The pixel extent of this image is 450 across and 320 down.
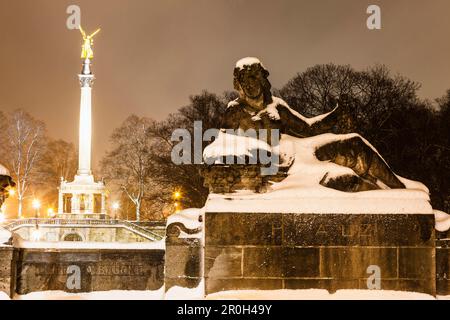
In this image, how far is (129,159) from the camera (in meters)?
55.6

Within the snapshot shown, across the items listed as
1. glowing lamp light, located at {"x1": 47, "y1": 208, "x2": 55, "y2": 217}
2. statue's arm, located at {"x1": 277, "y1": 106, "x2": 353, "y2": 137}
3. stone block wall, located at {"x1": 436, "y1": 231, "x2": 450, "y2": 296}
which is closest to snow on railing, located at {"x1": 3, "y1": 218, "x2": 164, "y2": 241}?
glowing lamp light, located at {"x1": 47, "y1": 208, "x2": 55, "y2": 217}

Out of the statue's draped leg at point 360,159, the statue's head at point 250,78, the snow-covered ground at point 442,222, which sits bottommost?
the snow-covered ground at point 442,222

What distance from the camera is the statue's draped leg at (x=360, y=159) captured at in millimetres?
10242

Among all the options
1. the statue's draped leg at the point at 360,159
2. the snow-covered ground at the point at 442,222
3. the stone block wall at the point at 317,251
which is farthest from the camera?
the statue's draped leg at the point at 360,159

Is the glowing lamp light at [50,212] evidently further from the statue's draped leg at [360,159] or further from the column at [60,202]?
the statue's draped leg at [360,159]

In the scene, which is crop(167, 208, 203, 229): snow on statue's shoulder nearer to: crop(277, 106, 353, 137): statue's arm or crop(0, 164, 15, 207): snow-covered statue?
crop(277, 106, 353, 137): statue's arm

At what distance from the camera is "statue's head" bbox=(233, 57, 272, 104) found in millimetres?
10336

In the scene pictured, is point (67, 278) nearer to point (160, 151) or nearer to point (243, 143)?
point (243, 143)

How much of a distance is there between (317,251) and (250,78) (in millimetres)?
2953

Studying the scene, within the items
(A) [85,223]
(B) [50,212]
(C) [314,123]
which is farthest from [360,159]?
(B) [50,212]

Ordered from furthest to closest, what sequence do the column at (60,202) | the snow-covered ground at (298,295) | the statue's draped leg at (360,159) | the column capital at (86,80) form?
the column capital at (86,80)
the column at (60,202)
the statue's draped leg at (360,159)
the snow-covered ground at (298,295)

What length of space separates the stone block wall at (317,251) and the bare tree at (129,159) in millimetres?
45344

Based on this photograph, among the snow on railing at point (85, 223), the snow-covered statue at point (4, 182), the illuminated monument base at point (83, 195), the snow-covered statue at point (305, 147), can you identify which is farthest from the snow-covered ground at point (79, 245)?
the illuminated monument base at point (83, 195)

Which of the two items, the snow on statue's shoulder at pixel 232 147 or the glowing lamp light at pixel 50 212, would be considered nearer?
the snow on statue's shoulder at pixel 232 147
